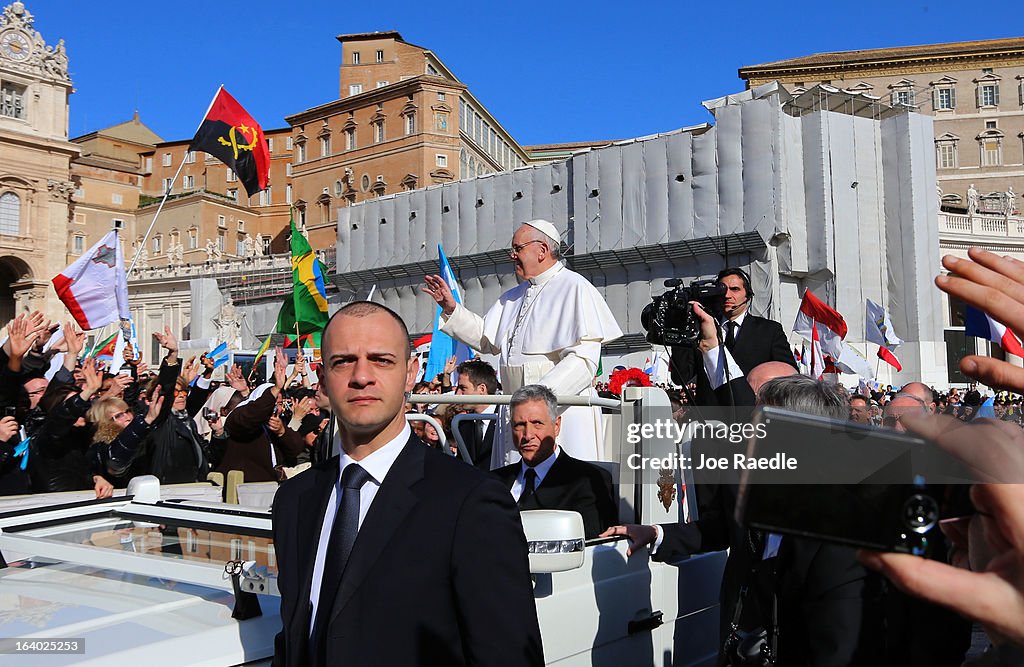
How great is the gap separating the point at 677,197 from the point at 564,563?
36.4 metres

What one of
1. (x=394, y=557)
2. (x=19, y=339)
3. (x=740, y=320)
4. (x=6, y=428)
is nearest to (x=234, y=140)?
(x=6, y=428)

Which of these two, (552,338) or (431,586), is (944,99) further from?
(431,586)

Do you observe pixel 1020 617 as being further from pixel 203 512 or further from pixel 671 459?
pixel 203 512

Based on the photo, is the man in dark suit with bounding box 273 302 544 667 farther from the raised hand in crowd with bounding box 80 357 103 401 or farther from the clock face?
the clock face

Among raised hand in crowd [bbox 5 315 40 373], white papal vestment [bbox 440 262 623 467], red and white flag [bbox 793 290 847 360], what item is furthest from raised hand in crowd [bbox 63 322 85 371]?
red and white flag [bbox 793 290 847 360]

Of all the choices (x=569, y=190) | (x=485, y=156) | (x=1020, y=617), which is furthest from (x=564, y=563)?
(x=485, y=156)

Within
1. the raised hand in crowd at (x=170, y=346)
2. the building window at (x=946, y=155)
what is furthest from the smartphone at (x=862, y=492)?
the building window at (x=946, y=155)

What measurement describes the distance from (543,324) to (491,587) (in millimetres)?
3515

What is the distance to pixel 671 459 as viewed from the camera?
4152 mm

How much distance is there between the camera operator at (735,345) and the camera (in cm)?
462

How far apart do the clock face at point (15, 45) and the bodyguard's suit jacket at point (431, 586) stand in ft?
219

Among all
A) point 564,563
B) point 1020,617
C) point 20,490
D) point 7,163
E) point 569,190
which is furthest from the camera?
point 7,163

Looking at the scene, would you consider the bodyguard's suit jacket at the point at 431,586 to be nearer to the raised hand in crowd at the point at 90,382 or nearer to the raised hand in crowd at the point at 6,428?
the raised hand in crowd at the point at 6,428

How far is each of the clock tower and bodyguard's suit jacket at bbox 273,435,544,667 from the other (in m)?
63.2
